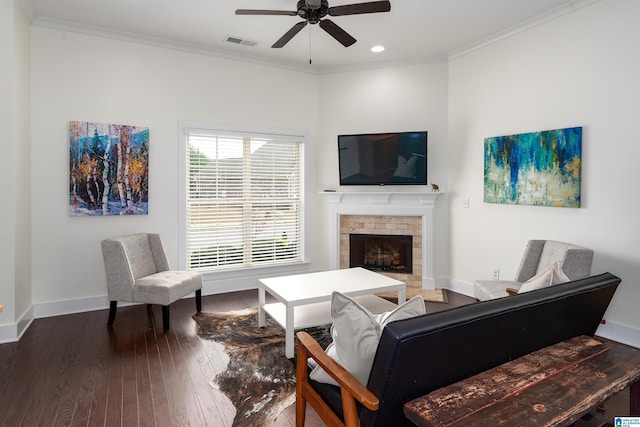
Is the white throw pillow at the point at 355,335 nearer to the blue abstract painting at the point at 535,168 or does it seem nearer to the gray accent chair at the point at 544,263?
the gray accent chair at the point at 544,263

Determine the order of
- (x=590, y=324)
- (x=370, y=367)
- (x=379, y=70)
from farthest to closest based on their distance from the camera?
(x=379, y=70), (x=590, y=324), (x=370, y=367)

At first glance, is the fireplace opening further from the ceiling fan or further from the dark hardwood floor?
the ceiling fan

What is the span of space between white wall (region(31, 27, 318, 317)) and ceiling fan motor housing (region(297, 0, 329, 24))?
6.94 feet

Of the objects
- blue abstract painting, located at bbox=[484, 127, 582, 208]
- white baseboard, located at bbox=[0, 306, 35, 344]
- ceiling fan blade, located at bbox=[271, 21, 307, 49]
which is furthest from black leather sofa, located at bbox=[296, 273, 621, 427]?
white baseboard, located at bbox=[0, 306, 35, 344]

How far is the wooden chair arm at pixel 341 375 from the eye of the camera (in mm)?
1414

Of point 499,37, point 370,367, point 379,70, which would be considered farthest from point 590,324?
point 379,70

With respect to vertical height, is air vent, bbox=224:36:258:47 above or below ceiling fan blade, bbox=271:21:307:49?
above

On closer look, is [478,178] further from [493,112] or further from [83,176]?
[83,176]

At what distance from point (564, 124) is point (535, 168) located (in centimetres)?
50

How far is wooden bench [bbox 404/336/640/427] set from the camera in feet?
4.25

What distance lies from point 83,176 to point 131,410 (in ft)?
9.29

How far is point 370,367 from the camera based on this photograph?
1598 mm

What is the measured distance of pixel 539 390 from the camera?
146 centimetres

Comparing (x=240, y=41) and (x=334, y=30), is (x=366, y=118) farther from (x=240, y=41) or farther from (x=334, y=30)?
(x=334, y=30)
